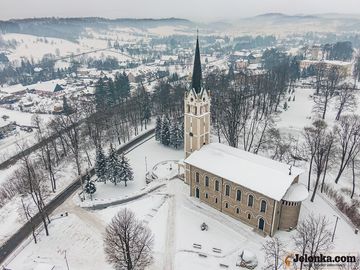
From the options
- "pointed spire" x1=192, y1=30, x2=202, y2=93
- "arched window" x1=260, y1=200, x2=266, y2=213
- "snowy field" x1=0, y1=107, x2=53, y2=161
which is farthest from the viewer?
"snowy field" x1=0, y1=107, x2=53, y2=161

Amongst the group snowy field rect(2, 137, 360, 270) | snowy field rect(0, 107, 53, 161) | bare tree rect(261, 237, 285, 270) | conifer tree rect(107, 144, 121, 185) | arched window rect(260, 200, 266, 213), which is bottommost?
snowy field rect(0, 107, 53, 161)

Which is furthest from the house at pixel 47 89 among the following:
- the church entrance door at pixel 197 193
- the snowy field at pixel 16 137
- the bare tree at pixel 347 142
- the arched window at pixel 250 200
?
the bare tree at pixel 347 142

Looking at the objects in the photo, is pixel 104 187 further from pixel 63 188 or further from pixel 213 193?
pixel 213 193

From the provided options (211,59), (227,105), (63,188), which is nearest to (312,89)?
(227,105)

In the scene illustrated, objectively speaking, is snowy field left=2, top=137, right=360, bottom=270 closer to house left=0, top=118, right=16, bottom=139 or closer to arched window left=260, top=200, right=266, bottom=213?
arched window left=260, top=200, right=266, bottom=213

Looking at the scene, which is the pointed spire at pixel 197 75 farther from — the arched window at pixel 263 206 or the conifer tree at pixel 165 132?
the conifer tree at pixel 165 132

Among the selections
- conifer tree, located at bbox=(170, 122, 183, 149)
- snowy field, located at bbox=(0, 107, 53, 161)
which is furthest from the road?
snowy field, located at bbox=(0, 107, 53, 161)

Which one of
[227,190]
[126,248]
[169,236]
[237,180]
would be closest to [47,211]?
[169,236]

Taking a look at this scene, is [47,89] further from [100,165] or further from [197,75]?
[197,75]
